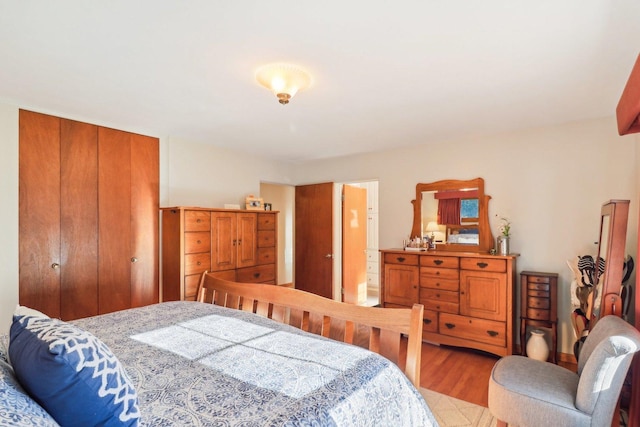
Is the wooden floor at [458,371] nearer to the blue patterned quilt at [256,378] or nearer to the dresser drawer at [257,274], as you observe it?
the blue patterned quilt at [256,378]

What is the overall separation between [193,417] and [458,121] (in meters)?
3.24

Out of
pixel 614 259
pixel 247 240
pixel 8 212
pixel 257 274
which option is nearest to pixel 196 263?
pixel 247 240

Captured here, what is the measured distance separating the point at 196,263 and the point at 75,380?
2779mm

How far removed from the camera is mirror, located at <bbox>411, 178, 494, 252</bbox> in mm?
3746

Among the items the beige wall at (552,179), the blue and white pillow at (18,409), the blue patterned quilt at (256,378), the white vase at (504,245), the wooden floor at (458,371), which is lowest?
the wooden floor at (458,371)

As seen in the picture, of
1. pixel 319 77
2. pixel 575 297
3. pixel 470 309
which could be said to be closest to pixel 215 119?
pixel 319 77

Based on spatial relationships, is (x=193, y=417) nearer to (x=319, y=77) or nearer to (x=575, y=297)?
(x=319, y=77)

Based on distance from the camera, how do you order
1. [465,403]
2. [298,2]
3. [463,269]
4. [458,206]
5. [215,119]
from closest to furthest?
[298,2]
[465,403]
[215,119]
[463,269]
[458,206]

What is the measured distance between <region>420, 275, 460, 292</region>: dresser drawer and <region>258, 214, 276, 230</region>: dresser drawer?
1976 millimetres

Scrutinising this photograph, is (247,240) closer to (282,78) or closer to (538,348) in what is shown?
(282,78)

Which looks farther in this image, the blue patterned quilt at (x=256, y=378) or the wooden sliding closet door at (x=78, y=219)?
the wooden sliding closet door at (x=78, y=219)

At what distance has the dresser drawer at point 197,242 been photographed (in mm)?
3434

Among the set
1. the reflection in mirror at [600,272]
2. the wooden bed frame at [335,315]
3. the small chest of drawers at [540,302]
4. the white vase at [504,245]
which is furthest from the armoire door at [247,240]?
the reflection in mirror at [600,272]

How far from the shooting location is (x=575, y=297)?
2.94 meters
